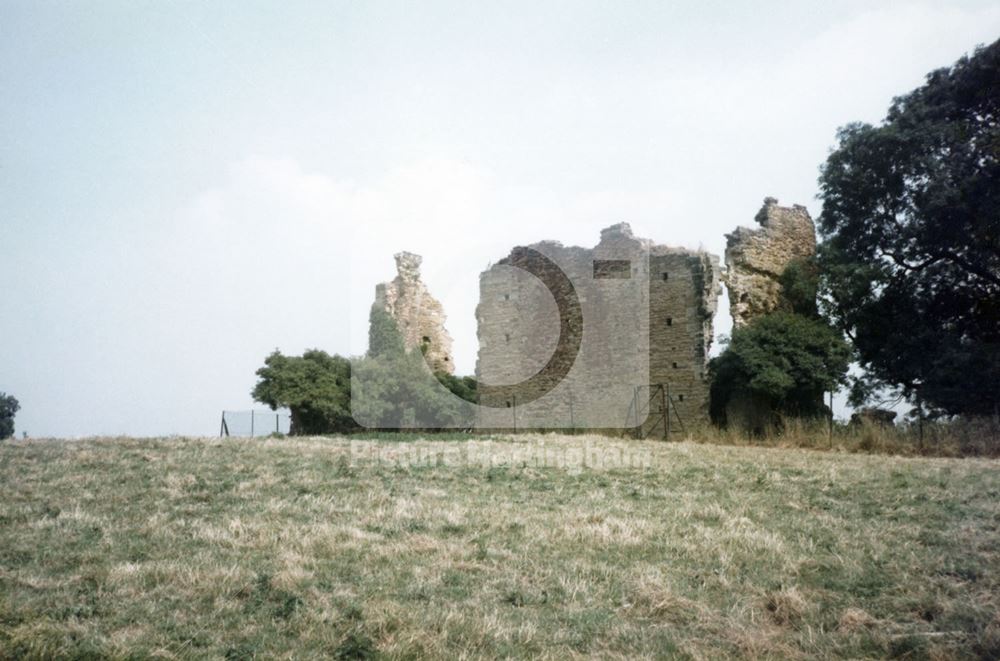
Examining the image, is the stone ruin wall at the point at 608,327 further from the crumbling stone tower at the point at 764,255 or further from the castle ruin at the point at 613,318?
the crumbling stone tower at the point at 764,255

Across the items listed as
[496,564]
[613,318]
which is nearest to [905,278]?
[613,318]

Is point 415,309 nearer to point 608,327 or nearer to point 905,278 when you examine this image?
point 608,327

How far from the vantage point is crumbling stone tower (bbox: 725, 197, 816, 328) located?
20234 mm

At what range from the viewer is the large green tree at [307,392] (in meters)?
24.3

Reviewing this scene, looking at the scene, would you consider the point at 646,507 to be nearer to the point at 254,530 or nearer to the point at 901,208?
the point at 254,530

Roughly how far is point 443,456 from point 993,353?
13.2 metres

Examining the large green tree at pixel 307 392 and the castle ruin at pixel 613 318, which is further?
the large green tree at pixel 307 392

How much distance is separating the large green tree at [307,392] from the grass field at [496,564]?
13.8 m

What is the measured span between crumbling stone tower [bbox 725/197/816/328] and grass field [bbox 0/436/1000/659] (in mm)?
10287

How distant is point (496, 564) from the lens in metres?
5.79

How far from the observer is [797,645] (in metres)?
4.36

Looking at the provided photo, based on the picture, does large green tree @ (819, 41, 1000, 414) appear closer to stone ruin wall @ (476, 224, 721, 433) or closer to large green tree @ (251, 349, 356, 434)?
stone ruin wall @ (476, 224, 721, 433)

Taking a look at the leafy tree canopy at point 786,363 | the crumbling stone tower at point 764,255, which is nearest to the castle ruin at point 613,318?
the crumbling stone tower at point 764,255

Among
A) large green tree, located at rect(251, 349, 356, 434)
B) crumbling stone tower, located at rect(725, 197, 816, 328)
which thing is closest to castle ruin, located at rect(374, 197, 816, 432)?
crumbling stone tower, located at rect(725, 197, 816, 328)
